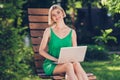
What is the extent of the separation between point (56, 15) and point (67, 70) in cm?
97

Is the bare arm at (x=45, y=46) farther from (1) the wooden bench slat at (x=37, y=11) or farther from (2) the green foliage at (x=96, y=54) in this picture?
(2) the green foliage at (x=96, y=54)

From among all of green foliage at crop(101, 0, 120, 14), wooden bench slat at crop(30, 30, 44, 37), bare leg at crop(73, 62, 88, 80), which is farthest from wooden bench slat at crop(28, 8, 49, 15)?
bare leg at crop(73, 62, 88, 80)

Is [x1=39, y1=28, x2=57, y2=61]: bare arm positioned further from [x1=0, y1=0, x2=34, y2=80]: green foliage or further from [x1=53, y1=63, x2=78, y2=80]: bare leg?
[x1=0, y1=0, x2=34, y2=80]: green foliage

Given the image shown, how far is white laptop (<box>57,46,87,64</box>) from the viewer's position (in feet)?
21.2

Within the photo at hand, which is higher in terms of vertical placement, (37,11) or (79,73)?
(37,11)

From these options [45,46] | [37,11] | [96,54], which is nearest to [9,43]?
[45,46]

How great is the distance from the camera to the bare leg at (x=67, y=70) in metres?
6.36

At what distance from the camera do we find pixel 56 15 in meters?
6.83

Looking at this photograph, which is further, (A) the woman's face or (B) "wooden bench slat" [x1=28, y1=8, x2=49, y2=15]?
(B) "wooden bench slat" [x1=28, y1=8, x2=49, y2=15]

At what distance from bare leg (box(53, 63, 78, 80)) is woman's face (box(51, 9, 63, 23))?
78 cm

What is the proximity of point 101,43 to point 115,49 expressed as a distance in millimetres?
3471

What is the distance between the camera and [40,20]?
8406 mm

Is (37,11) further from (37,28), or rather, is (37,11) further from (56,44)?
(56,44)

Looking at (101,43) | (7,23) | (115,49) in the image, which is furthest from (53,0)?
(7,23)
